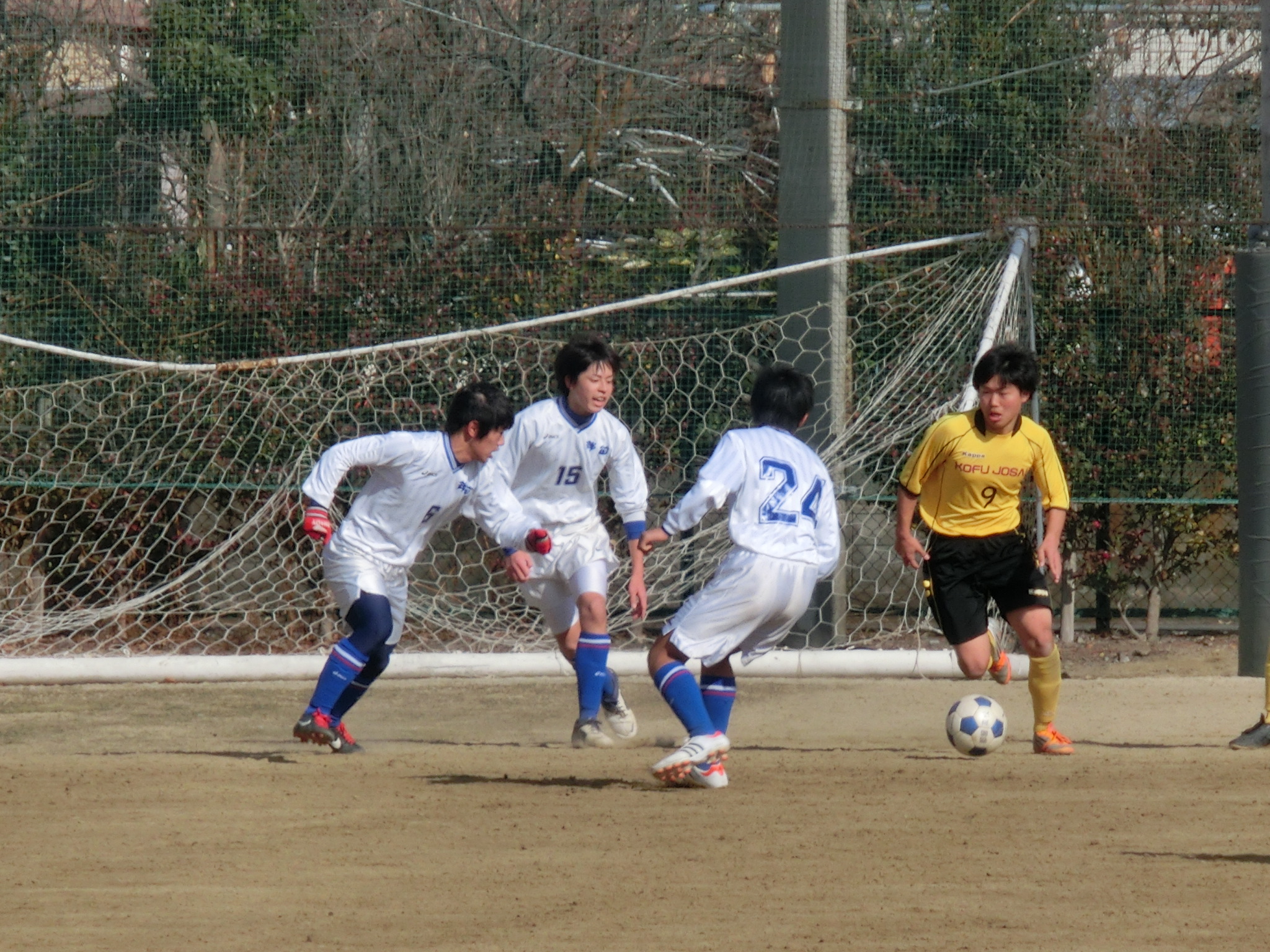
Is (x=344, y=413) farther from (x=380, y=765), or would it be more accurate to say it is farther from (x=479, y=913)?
(x=479, y=913)

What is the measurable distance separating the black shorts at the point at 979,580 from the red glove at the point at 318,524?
2.35 meters

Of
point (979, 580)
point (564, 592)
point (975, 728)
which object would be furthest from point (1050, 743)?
point (564, 592)

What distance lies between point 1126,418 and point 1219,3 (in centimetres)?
274

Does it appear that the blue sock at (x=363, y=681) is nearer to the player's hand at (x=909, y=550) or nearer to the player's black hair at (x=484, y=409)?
the player's black hair at (x=484, y=409)

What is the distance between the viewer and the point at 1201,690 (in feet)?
26.4

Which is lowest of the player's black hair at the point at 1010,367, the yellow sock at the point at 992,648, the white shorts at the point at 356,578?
the yellow sock at the point at 992,648

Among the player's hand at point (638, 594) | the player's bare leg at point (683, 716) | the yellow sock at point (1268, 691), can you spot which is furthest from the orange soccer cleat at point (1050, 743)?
the player's hand at point (638, 594)

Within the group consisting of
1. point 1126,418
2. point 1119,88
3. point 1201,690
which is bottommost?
point 1201,690

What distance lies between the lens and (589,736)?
6.67 meters

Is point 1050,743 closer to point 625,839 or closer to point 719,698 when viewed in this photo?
point 719,698

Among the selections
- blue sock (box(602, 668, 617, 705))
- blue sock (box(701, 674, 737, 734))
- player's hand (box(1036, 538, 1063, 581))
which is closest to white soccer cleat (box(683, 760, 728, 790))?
blue sock (box(701, 674, 737, 734))

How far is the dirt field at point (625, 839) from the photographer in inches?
153

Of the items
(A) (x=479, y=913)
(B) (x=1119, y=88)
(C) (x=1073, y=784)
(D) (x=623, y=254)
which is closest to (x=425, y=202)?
(D) (x=623, y=254)

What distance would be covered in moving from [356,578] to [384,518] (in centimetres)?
26
